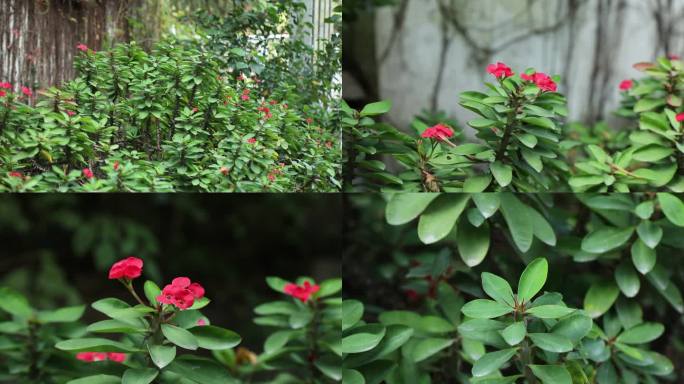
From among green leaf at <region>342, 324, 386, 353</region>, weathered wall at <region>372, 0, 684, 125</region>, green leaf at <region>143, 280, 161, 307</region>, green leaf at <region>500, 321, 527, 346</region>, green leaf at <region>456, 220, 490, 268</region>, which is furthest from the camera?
weathered wall at <region>372, 0, 684, 125</region>

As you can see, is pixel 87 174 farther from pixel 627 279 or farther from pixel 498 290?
pixel 627 279

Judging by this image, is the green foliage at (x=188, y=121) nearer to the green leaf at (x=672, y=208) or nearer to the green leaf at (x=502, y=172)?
the green leaf at (x=502, y=172)

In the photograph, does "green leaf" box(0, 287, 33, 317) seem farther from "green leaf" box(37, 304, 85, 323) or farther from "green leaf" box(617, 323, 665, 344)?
"green leaf" box(617, 323, 665, 344)

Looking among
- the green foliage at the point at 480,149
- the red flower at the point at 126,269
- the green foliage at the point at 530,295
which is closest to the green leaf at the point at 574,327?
the green foliage at the point at 530,295

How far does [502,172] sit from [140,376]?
0.85m

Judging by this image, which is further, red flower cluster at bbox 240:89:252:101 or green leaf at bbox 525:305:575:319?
red flower cluster at bbox 240:89:252:101

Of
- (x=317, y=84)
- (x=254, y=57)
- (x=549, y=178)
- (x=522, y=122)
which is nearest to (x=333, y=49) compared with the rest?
(x=317, y=84)

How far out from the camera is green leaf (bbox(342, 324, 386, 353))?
120cm

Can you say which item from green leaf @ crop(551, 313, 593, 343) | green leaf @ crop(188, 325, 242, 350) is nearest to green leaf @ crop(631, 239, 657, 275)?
green leaf @ crop(551, 313, 593, 343)

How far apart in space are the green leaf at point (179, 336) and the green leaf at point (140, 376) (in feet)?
0.25

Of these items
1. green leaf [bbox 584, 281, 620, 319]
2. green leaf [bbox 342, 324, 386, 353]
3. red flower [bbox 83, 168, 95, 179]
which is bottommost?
green leaf [bbox 342, 324, 386, 353]

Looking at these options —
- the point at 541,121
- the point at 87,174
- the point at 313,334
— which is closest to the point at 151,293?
the point at 87,174

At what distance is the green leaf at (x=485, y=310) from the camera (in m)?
1.02

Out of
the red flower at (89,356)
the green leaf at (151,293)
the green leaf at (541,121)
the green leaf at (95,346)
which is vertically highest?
the green leaf at (541,121)
